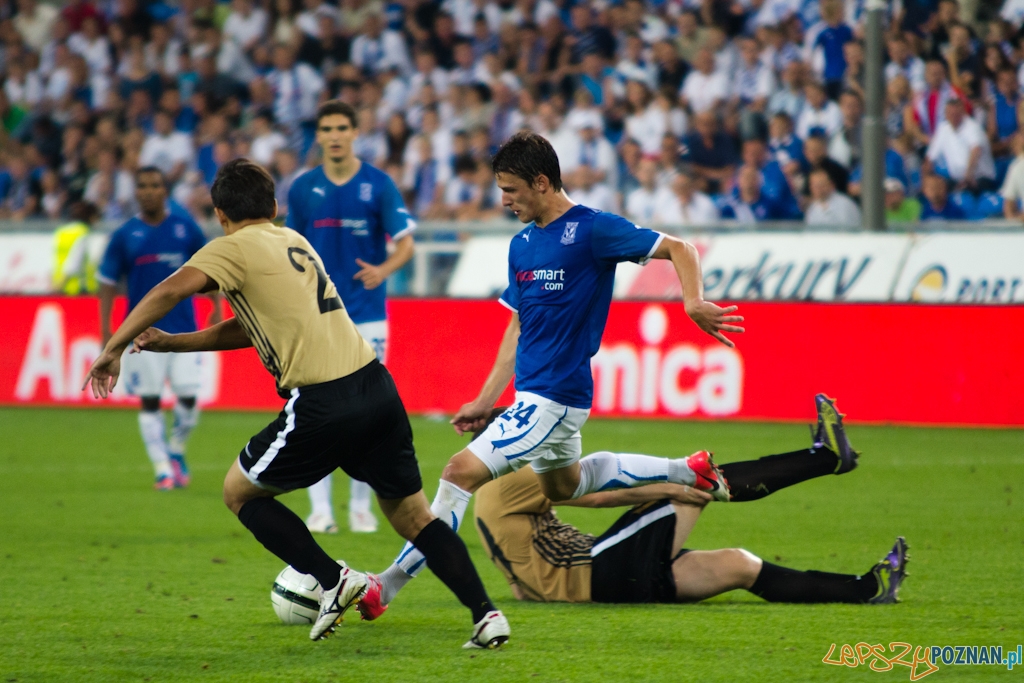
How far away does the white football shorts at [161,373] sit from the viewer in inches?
394

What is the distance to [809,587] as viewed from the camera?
221 inches

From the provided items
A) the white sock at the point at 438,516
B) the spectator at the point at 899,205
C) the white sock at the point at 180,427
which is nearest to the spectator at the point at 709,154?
the spectator at the point at 899,205

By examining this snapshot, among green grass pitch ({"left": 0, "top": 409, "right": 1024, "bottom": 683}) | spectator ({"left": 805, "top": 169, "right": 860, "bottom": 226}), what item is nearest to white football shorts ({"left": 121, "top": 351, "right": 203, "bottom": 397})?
green grass pitch ({"left": 0, "top": 409, "right": 1024, "bottom": 683})

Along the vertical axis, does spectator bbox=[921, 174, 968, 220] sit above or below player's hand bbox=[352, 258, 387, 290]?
above

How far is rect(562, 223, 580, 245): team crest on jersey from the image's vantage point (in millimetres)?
5355

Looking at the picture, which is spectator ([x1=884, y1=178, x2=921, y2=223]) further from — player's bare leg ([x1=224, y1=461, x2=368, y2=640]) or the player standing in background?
player's bare leg ([x1=224, y1=461, x2=368, y2=640])

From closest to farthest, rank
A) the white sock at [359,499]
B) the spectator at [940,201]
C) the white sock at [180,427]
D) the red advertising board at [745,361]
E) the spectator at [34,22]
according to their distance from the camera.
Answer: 1. the white sock at [359,499]
2. the white sock at [180,427]
3. the red advertising board at [745,361]
4. the spectator at [940,201]
5. the spectator at [34,22]

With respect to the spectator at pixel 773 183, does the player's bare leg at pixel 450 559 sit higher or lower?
lower

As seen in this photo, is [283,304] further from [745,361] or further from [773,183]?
[773,183]

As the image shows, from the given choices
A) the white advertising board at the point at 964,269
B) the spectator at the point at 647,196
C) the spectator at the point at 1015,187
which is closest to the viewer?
the white advertising board at the point at 964,269

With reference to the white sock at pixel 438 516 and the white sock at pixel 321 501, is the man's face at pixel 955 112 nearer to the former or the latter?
the white sock at pixel 321 501

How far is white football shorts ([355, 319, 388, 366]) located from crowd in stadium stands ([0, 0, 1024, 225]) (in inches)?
172

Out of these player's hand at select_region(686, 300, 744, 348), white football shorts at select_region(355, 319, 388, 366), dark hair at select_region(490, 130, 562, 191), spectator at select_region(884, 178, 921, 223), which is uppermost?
dark hair at select_region(490, 130, 562, 191)

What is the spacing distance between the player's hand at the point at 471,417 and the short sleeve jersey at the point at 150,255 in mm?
4893
